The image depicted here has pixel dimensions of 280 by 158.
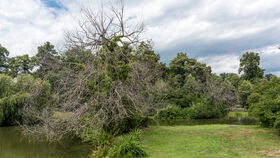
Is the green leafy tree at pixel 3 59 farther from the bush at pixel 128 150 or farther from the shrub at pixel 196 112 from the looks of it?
the bush at pixel 128 150

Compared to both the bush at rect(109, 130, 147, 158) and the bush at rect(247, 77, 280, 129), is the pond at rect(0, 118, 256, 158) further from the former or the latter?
the bush at rect(247, 77, 280, 129)

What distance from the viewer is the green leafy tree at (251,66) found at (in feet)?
126

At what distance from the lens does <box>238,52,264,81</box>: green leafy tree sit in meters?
38.5

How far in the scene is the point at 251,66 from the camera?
128 feet

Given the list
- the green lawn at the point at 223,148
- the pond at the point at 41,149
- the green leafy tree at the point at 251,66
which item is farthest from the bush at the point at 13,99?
the green leafy tree at the point at 251,66

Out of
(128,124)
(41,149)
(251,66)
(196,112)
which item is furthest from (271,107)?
(251,66)

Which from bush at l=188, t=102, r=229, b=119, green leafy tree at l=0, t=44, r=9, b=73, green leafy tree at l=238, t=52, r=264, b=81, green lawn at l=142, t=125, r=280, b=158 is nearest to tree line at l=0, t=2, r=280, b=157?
bush at l=188, t=102, r=229, b=119

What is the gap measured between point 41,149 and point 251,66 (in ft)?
129

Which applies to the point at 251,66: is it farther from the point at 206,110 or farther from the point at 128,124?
the point at 128,124

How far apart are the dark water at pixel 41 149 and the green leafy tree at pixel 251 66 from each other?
36462 millimetres

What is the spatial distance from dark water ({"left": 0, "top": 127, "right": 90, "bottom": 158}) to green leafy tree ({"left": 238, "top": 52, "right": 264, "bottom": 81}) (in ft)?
120

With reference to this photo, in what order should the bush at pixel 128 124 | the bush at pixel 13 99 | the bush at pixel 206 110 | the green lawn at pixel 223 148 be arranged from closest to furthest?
the green lawn at pixel 223 148 < the bush at pixel 128 124 < the bush at pixel 13 99 < the bush at pixel 206 110

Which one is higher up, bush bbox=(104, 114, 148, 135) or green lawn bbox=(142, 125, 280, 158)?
bush bbox=(104, 114, 148, 135)

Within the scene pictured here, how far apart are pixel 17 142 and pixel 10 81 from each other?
37.5 ft
